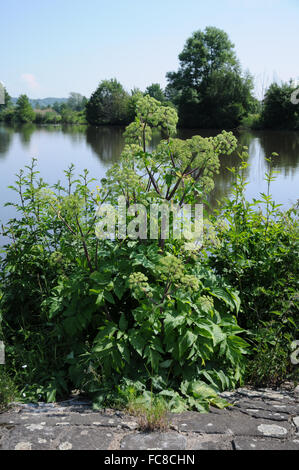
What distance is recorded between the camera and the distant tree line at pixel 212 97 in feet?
135

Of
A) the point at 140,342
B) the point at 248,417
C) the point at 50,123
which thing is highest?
the point at 50,123

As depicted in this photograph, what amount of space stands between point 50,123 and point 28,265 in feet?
235

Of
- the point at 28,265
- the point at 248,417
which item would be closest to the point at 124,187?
the point at 28,265

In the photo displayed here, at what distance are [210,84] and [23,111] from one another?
3397 cm

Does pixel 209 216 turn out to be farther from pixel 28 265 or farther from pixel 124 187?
pixel 28 265

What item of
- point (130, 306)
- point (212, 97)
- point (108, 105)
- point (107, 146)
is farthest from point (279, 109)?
point (130, 306)

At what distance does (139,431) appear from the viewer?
2395 millimetres

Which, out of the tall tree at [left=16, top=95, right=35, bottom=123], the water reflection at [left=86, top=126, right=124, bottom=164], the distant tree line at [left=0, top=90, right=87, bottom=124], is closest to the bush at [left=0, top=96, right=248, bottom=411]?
the water reflection at [left=86, top=126, right=124, bottom=164]

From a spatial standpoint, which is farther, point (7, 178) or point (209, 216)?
point (7, 178)

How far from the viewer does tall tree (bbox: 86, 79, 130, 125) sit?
4702 cm

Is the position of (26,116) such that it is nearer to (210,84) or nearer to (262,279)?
(210,84)

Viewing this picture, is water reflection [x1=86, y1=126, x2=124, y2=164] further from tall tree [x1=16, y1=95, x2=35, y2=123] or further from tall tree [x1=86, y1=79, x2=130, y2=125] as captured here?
tall tree [x1=16, y1=95, x2=35, y2=123]

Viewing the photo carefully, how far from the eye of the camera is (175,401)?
2.78 m

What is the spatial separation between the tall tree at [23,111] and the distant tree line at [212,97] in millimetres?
13112
